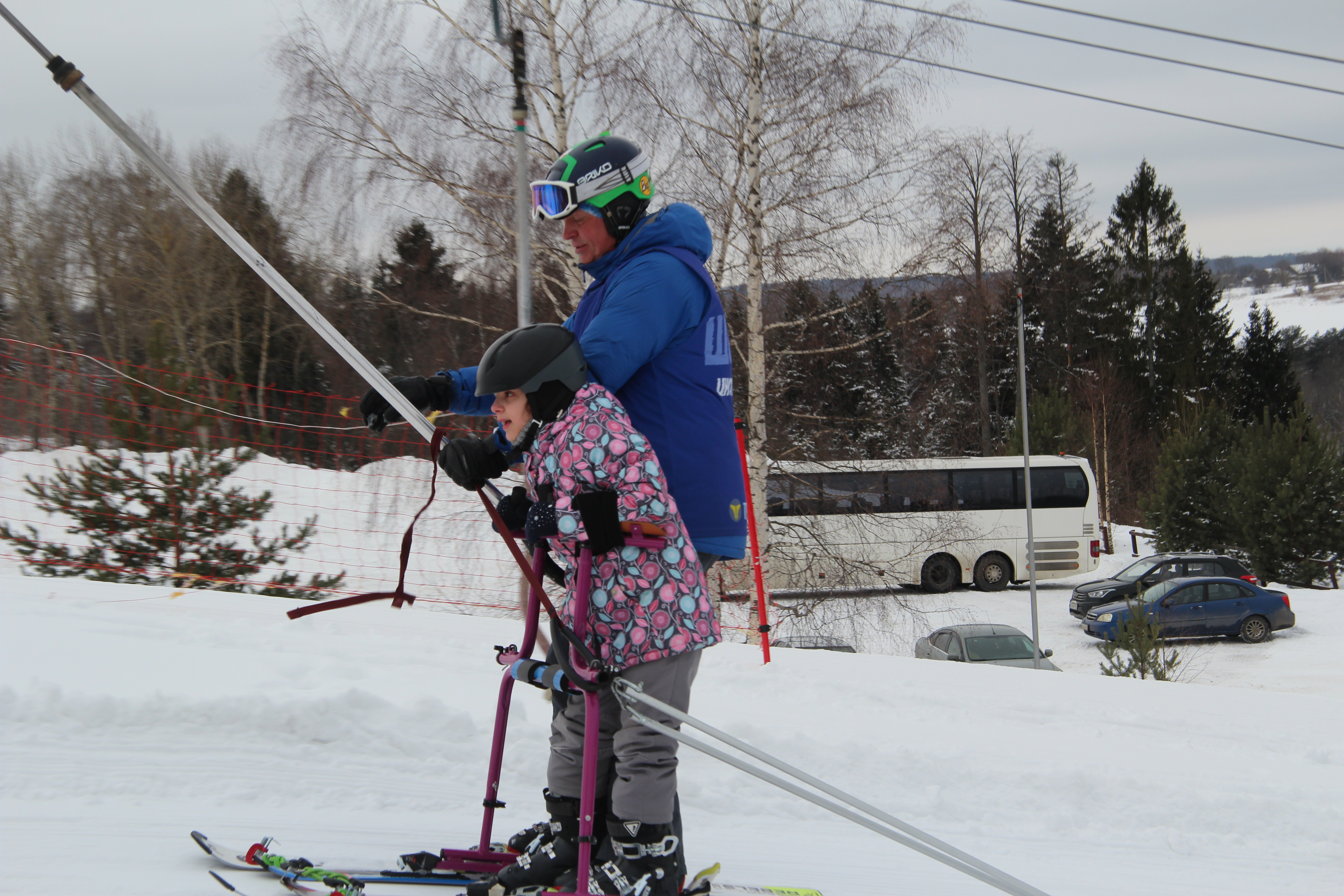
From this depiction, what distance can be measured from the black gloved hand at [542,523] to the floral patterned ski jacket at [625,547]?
0.02 m

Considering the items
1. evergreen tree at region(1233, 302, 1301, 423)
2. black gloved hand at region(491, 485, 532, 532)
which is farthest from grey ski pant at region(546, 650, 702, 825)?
evergreen tree at region(1233, 302, 1301, 423)

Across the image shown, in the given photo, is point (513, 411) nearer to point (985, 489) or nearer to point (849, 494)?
point (849, 494)

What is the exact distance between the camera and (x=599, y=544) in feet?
6.16

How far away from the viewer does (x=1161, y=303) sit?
39.2 m

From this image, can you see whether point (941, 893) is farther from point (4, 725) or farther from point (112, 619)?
point (112, 619)

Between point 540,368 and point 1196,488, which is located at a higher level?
point 1196,488

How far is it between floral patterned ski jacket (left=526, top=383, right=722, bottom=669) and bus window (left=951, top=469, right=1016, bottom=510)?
19.3 metres

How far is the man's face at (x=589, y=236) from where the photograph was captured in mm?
2172

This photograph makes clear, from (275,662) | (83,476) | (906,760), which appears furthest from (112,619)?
(906,760)

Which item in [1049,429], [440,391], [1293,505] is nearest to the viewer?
[440,391]

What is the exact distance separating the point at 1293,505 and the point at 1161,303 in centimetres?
1945

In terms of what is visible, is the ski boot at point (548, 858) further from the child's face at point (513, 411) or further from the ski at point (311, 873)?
the child's face at point (513, 411)

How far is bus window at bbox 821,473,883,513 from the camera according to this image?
36.1ft

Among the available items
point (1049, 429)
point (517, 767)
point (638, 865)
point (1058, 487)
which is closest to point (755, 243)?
point (517, 767)
